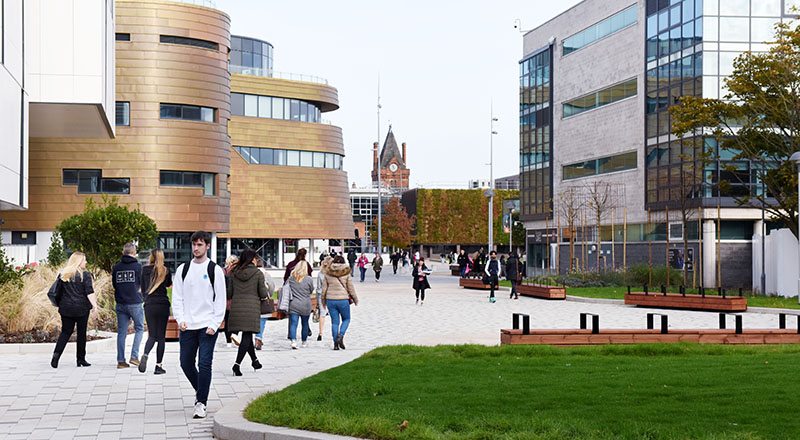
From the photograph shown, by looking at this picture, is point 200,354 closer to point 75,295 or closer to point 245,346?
point 245,346

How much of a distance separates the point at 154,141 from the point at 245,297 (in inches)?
1790

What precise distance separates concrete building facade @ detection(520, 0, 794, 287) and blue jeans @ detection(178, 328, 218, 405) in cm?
2705

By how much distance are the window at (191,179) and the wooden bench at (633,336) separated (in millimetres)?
43991

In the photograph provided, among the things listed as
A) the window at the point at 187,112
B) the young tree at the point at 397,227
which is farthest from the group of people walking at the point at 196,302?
the young tree at the point at 397,227

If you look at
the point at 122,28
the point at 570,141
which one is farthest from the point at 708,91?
the point at 122,28

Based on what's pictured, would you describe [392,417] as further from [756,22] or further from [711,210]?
[756,22]

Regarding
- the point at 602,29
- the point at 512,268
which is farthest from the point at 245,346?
the point at 602,29

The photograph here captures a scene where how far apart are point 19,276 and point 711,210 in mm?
34459

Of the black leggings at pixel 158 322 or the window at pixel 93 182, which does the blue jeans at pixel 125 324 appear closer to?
the black leggings at pixel 158 322

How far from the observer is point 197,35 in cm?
5647

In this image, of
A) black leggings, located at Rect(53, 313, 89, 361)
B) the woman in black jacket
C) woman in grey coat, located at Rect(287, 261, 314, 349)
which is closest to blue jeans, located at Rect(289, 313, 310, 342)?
woman in grey coat, located at Rect(287, 261, 314, 349)

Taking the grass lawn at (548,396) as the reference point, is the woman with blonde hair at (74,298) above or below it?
above

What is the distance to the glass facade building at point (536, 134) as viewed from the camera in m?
63.1

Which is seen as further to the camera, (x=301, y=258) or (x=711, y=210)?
(x=711, y=210)
